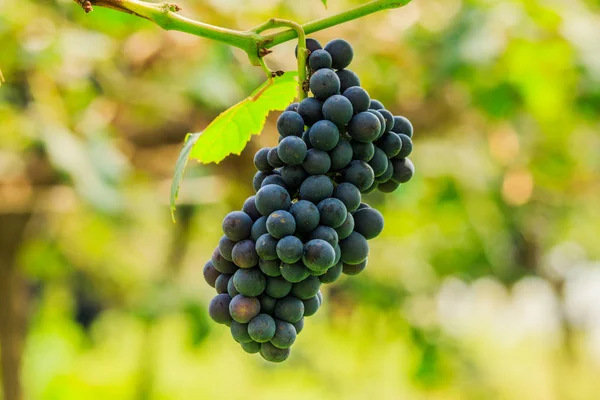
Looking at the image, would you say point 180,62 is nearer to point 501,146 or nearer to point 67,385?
point 501,146

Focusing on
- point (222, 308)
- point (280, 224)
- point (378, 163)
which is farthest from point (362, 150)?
point (222, 308)

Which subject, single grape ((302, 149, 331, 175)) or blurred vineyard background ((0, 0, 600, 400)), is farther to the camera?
blurred vineyard background ((0, 0, 600, 400))

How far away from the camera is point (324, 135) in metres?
0.72

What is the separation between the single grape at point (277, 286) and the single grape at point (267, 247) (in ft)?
0.11

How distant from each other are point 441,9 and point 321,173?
257 centimetres

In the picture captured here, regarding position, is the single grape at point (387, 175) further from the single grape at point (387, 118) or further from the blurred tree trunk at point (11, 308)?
the blurred tree trunk at point (11, 308)

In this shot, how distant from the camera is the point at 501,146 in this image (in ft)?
10.2

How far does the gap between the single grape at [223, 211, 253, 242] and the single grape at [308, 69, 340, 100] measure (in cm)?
17

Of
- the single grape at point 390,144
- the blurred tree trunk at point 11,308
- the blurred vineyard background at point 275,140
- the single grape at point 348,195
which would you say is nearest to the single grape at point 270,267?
the single grape at point 348,195

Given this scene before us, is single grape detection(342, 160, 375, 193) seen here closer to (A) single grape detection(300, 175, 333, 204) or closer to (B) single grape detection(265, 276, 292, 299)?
(A) single grape detection(300, 175, 333, 204)

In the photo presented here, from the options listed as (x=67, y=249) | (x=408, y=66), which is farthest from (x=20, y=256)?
(x=408, y=66)

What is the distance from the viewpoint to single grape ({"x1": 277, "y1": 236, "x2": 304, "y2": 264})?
0.69m

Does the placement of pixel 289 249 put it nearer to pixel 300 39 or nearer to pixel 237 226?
pixel 237 226

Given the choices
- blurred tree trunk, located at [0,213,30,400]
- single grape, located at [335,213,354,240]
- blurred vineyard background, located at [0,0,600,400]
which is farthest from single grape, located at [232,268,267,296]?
blurred tree trunk, located at [0,213,30,400]
